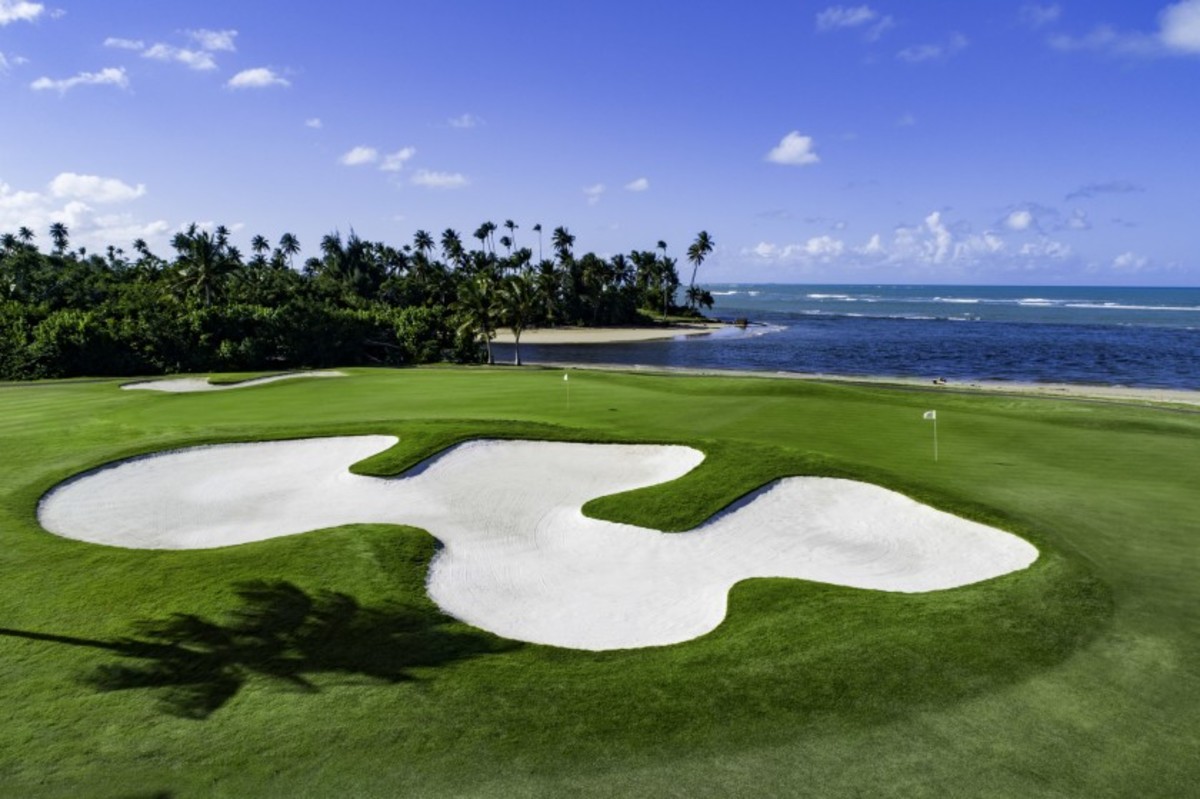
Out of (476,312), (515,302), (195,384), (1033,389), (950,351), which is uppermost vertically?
(515,302)

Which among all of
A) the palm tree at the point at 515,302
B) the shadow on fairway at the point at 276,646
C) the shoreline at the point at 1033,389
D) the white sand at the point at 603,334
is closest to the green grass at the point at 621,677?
the shadow on fairway at the point at 276,646

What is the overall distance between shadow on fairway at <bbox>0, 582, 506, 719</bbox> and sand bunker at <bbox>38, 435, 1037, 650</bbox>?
3.44ft

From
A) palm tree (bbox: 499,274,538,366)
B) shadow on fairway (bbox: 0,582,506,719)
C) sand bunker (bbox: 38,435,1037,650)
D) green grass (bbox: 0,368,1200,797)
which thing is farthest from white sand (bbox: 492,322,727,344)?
shadow on fairway (bbox: 0,582,506,719)

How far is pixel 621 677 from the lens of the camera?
9.30m

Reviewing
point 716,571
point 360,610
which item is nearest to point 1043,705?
point 716,571

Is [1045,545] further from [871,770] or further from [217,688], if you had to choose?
[217,688]

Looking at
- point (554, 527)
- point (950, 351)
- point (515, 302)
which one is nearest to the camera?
point (554, 527)

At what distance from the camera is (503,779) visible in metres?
7.20

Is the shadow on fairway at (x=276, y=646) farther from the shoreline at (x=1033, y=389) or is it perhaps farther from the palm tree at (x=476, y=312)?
the palm tree at (x=476, y=312)

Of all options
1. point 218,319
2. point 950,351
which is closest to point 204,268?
point 218,319

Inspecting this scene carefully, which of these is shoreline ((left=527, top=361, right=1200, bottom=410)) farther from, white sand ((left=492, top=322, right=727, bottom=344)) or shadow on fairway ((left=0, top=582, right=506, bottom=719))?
shadow on fairway ((left=0, top=582, right=506, bottom=719))

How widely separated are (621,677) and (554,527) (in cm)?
634

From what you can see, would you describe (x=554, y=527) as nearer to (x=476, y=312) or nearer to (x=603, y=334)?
(x=476, y=312)

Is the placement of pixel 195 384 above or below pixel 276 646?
above
